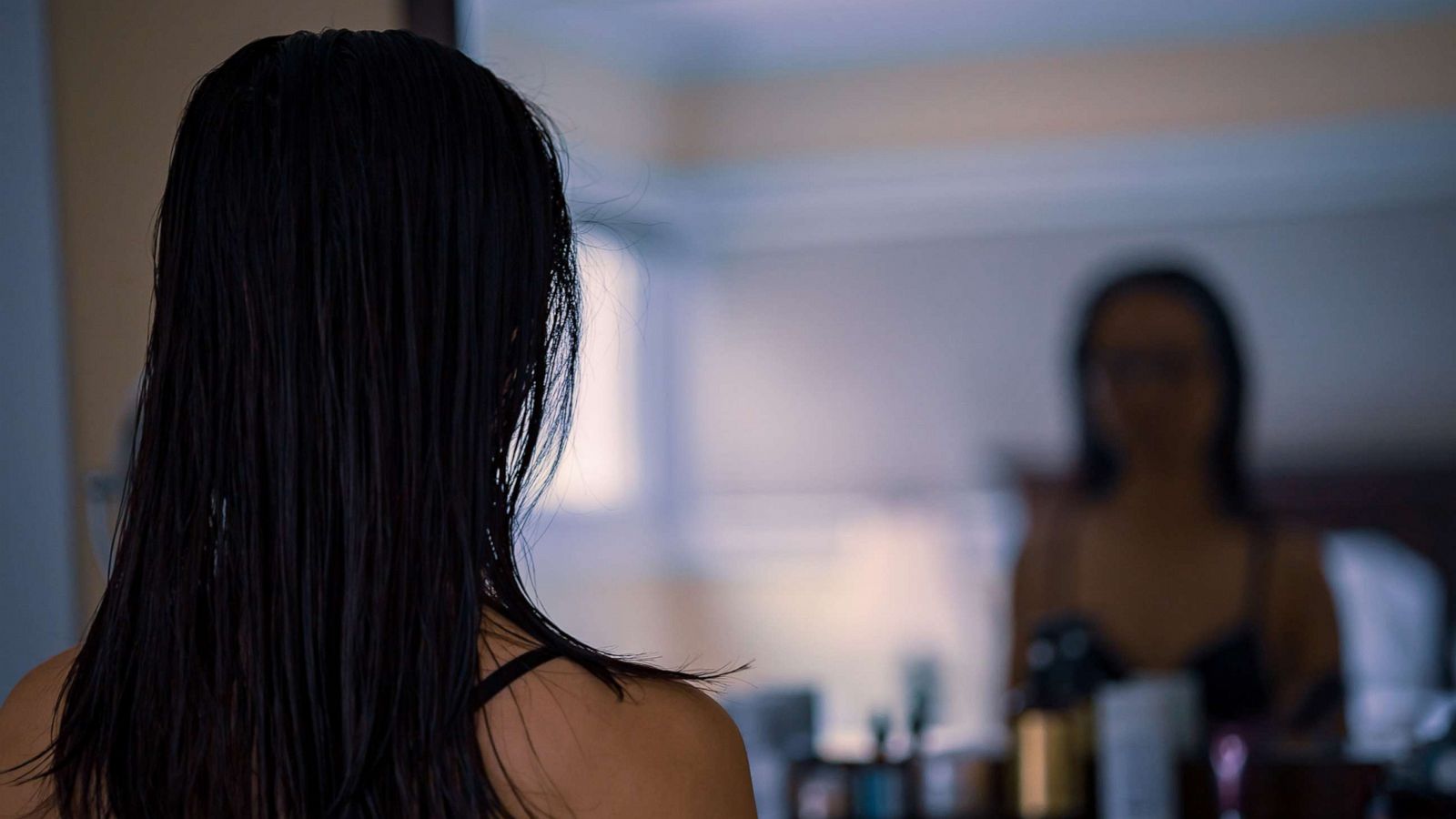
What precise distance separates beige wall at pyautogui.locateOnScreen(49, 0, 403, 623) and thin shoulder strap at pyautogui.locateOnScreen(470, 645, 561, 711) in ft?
2.31

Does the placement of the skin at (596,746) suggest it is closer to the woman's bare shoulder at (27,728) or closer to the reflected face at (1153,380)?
the woman's bare shoulder at (27,728)

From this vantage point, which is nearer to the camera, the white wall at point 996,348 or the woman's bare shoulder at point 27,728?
Result: the woman's bare shoulder at point 27,728

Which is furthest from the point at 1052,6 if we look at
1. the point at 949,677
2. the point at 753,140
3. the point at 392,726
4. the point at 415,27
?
the point at 392,726

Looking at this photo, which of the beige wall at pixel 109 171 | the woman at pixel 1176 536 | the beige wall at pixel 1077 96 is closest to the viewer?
the beige wall at pixel 109 171

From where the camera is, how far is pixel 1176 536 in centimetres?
229

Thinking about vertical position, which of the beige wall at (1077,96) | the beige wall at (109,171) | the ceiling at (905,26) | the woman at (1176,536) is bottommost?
the woman at (1176,536)

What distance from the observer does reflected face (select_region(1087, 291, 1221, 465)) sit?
229 centimetres

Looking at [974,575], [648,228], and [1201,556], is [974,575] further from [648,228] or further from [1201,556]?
[648,228]

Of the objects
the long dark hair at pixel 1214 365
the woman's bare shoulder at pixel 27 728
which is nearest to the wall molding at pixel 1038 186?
the long dark hair at pixel 1214 365

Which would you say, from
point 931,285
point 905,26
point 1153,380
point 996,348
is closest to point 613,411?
point 931,285

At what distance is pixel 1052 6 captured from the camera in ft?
7.91

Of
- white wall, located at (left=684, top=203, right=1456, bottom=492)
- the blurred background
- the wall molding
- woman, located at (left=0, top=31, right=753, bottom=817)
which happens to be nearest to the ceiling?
the blurred background

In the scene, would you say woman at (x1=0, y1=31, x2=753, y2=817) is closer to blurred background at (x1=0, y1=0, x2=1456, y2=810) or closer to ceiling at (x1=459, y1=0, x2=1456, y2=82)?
blurred background at (x1=0, y1=0, x2=1456, y2=810)

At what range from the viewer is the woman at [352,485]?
1.52 feet
